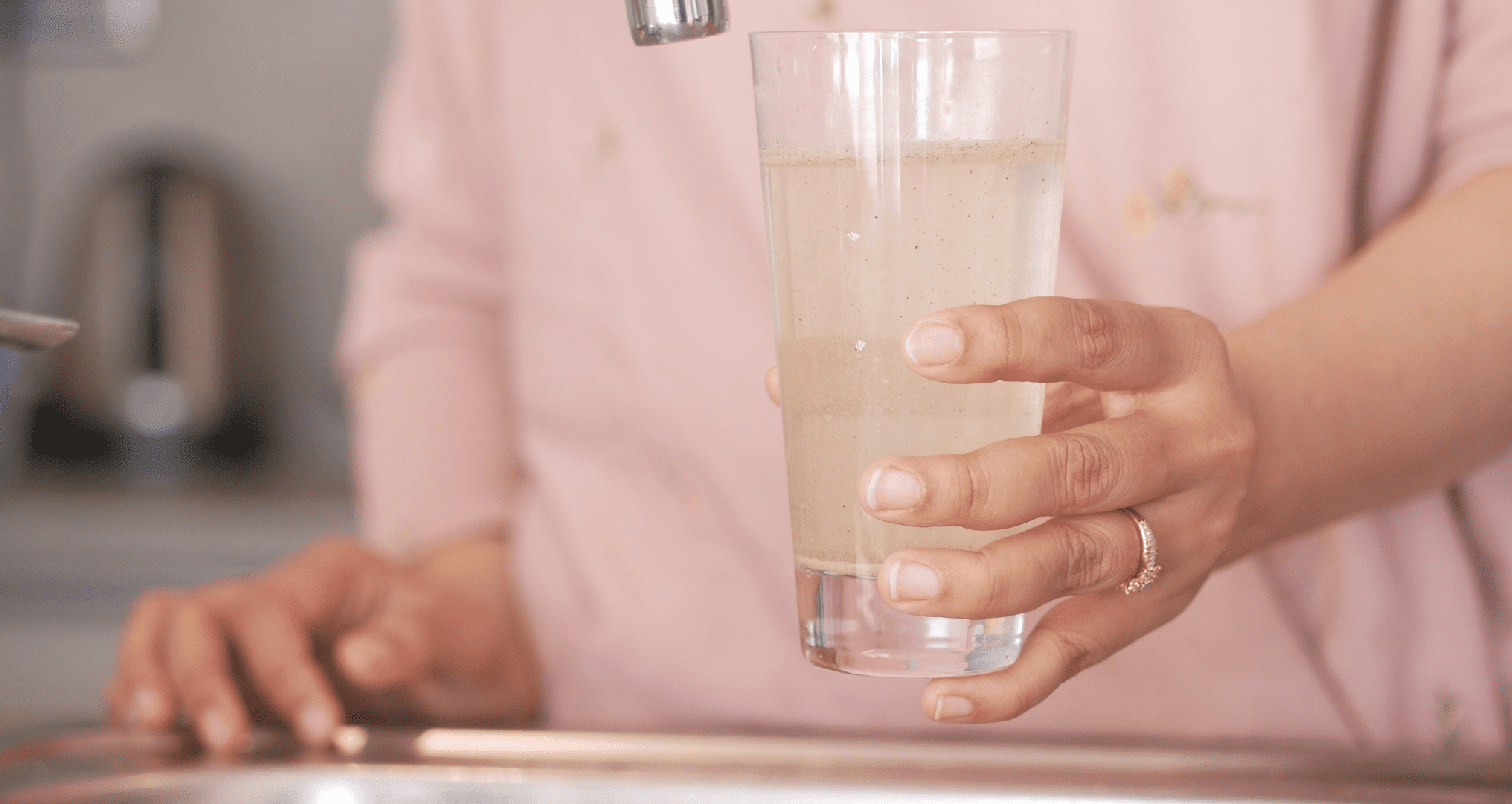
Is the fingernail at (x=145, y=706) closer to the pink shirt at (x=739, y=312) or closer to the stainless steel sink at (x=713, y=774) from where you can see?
the stainless steel sink at (x=713, y=774)

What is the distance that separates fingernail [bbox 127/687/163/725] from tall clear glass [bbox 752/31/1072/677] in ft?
1.53

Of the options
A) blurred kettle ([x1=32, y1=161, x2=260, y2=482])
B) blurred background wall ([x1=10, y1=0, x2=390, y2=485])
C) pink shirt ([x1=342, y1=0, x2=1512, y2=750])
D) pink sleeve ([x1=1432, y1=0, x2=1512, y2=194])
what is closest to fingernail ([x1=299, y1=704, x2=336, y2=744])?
pink shirt ([x1=342, y1=0, x2=1512, y2=750])

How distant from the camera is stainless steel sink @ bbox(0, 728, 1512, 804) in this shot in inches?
23.1

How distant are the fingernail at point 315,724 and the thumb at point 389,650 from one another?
5 cm

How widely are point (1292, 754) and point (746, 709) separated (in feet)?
1.19

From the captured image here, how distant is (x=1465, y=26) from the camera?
0.69 metres

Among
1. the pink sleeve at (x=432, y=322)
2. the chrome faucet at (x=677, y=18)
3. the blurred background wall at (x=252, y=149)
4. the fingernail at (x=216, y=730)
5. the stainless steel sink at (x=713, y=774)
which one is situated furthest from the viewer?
the blurred background wall at (x=252, y=149)

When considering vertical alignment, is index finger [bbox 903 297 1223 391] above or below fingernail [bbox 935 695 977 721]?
above

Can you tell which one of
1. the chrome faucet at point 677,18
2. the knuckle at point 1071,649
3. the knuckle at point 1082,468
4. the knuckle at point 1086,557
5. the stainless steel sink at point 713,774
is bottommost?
the stainless steel sink at point 713,774

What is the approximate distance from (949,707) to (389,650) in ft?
1.51

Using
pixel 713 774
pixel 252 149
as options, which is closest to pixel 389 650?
pixel 713 774

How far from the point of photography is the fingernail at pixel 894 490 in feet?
1.26

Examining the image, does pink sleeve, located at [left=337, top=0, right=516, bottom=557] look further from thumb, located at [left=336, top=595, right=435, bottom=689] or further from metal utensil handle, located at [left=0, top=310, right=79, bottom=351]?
metal utensil handle, located at [left=0, top=310, right=79, bottom=351]

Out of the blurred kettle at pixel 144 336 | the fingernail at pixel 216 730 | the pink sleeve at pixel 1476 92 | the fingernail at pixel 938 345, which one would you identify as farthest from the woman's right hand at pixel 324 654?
the blurred kettle at pixel 144 336
